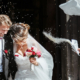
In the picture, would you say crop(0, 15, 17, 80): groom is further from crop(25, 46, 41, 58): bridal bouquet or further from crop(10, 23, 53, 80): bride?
crop(25, 46, 41, 58): bridal bouquet

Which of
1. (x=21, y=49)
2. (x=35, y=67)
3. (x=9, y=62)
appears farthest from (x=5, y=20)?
(x=35, y=67)

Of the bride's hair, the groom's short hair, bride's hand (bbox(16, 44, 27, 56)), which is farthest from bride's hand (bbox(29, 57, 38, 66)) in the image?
the groom's short hair

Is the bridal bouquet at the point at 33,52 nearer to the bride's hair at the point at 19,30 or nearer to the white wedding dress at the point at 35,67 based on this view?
the white wedding dress at the point at 35,67

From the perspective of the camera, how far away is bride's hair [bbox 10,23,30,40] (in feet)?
8.14

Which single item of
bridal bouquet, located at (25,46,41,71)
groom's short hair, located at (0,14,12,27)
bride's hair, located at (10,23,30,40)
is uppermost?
groom's short hair, located at (0,14,12,27)

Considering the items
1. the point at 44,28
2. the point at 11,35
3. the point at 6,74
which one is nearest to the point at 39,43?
the point at 44,28

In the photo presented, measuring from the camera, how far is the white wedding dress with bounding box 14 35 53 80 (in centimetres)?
249

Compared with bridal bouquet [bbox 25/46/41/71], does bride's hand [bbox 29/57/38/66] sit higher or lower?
lower

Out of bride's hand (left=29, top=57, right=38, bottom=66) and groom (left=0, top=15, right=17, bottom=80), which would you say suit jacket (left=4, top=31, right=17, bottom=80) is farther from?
bride's hand (left=29, top=57, right=38, bottom=66)

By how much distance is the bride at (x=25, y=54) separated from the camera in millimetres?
2486

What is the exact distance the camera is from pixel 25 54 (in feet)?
8.20

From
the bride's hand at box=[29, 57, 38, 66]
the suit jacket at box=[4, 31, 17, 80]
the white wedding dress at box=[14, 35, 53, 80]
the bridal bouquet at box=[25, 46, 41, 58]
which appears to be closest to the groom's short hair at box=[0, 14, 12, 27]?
the suit jacket at box=[4, 31, 17, 80]

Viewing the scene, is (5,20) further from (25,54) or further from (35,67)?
(35,67)

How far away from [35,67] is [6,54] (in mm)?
406
